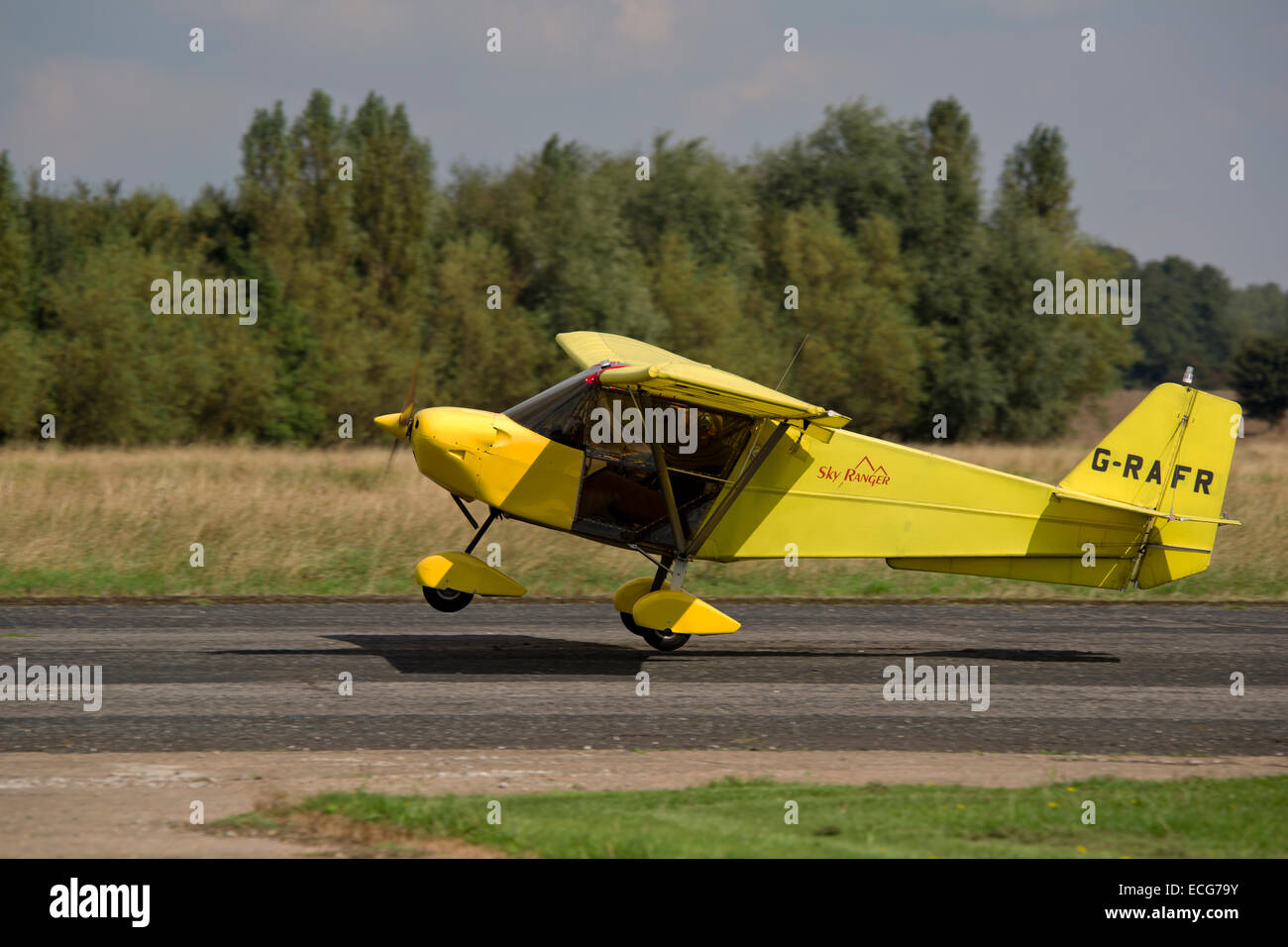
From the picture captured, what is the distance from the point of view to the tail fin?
507 inches

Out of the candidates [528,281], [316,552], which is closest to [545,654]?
[316,552]

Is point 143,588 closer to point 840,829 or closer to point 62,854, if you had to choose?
point 62,854

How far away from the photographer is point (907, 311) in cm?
5991

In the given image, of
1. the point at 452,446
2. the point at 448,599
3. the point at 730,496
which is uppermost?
the point at 452,446

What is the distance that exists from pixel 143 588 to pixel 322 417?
32331 mm

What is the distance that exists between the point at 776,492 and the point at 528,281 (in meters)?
44.3

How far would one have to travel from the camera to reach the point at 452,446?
11914 millimetres

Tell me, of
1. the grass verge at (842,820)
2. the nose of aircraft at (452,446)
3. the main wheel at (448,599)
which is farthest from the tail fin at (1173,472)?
the main wheel at (448,599)

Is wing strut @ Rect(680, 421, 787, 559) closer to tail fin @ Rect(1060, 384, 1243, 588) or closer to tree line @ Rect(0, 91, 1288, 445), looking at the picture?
tail fin @ Rect(1060, 384, 1243, 588)

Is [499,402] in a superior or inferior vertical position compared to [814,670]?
superior

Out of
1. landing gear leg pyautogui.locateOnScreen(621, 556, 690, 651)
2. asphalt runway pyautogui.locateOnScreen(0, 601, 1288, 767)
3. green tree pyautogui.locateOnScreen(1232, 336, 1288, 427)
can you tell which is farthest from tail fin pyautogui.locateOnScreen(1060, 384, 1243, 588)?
green tree pyautogui.locateOnScreen(1232, 336, 1288, 427)

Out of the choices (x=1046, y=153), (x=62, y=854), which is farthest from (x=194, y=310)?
(x=1046, y=153)

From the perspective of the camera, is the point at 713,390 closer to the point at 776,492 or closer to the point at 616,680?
the point at 776,492

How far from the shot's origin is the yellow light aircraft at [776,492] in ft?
39.8
